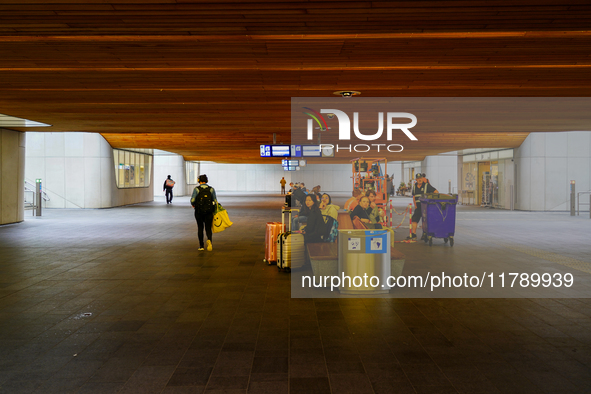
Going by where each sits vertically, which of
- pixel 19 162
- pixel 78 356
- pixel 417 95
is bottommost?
pixel 78 356

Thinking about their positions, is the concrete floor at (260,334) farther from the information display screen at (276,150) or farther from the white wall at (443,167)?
the white wall at (443,167)

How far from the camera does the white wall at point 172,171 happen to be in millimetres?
39031

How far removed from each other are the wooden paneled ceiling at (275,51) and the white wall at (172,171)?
2760 cm

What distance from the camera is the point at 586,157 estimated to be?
21.6m

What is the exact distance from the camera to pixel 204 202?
31.6 feet

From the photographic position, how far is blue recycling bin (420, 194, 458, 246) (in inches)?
418

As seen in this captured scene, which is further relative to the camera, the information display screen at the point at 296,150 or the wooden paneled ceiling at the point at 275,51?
the information display screen at the point at 296,150

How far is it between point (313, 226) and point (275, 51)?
295 centimetres

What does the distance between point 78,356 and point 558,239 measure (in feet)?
37.3

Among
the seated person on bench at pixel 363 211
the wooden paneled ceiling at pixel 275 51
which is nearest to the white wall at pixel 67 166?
the wooden paneled ceiling at pixel 275 51

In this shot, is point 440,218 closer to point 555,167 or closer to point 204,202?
point 204,202

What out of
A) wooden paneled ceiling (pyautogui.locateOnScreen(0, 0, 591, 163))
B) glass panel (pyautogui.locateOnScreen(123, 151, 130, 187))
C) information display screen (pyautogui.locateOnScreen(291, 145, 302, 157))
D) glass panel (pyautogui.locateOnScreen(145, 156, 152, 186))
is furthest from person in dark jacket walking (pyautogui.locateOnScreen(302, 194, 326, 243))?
glass panel (pyautogui.locateOnScreen(145, 156, 152, 186))

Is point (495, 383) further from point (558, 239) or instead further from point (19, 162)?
point (19, 162)

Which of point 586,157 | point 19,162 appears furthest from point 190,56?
point 586,157
